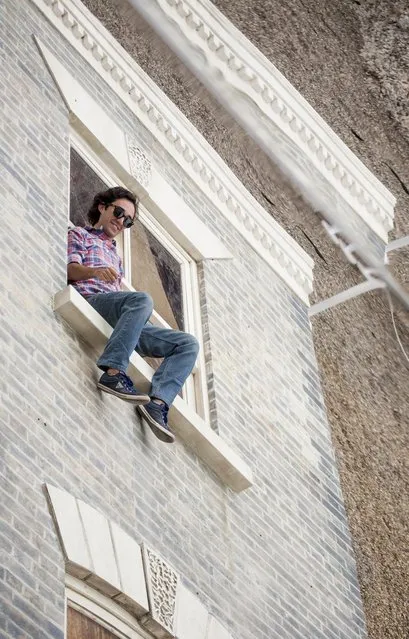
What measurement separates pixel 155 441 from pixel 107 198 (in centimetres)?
144

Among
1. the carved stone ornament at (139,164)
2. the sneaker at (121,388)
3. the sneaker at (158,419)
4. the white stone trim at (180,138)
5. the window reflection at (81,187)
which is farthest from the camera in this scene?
the white stone trim at (180,138)

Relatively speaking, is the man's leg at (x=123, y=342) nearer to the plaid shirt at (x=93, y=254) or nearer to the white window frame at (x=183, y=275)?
the plaid shirt at (x=93, y=254)

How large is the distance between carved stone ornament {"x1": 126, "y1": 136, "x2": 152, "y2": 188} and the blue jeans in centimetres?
158

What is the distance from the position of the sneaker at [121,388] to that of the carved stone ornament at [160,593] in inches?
29.0

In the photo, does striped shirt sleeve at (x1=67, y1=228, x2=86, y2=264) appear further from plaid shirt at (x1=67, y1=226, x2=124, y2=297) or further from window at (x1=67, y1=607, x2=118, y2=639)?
window at (x1=67, y1=607, x2=118, y2=639)

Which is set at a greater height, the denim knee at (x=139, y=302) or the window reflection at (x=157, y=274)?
the denim knee at (x=139, y=302)

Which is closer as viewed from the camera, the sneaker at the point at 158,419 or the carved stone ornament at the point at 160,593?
the carved stone ornament at the point at 160,593

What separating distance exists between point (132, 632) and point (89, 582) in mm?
364

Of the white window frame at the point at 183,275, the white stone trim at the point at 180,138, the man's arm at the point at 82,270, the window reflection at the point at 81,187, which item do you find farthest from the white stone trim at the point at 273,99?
the man's arm at the point at 82,270

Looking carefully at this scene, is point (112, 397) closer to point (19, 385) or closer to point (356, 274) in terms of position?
point (19, 385)

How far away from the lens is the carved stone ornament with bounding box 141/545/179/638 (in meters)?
7.50

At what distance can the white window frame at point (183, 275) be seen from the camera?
9.37m

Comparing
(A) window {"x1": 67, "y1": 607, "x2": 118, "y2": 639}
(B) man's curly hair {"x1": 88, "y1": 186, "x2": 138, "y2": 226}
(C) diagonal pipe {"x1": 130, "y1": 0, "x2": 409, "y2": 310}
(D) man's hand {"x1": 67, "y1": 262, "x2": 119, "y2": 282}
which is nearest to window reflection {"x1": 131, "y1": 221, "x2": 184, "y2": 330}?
(B) man's curly hair {"x1": 88, "y1": 186, "x2": 138, "y2": 226}

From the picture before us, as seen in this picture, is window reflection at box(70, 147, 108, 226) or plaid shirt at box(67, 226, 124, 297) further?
window reflection at box(70, 147, 108, 226)
